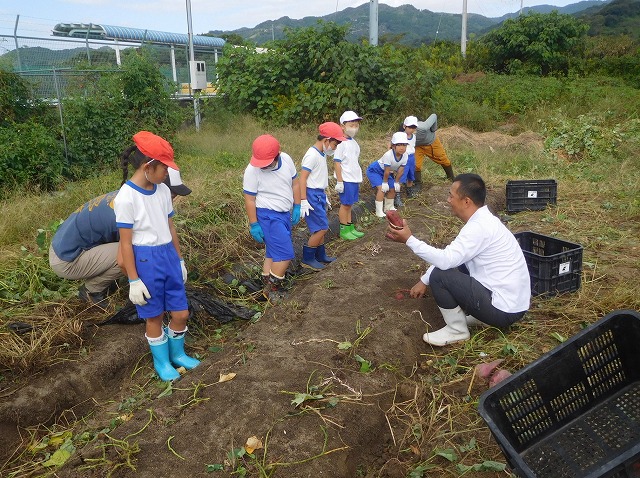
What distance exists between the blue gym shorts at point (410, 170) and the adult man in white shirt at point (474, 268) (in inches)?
180

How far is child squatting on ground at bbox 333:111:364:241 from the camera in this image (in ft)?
21.3

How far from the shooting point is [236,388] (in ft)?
10.8

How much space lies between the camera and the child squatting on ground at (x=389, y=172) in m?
7.17

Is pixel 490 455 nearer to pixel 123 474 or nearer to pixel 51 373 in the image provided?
pixel 123 474

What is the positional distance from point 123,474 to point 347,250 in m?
3.98

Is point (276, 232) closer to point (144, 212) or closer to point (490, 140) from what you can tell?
point (144, 212)

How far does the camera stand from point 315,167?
573 centimetres

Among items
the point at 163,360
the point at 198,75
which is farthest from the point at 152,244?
the point at 198,75

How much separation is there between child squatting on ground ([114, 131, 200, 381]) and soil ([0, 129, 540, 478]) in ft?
1.26

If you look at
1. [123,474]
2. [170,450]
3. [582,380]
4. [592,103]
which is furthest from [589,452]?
[592,103]

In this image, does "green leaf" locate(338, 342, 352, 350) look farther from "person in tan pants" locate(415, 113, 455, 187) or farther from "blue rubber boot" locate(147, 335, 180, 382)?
"person in tan pants" locate(415, 113, 455, 187)

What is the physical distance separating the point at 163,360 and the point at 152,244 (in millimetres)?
931

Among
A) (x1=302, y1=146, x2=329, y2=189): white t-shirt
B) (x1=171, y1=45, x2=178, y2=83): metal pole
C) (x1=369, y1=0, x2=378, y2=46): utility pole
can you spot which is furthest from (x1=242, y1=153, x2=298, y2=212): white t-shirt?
(x1=171, y1=45, x2=178, y2=83): metal pole

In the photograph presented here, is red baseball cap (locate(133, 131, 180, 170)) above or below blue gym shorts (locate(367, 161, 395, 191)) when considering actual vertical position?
above
